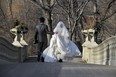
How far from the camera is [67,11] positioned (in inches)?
1566

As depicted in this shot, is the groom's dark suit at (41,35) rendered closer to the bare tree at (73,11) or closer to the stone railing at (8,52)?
the stone railing at (8,52)

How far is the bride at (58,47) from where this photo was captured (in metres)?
24.2

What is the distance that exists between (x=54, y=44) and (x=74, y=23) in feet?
44.2

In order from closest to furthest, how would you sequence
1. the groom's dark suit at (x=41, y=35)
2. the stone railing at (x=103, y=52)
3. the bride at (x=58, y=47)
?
1. the stone railing at (x=103, y=52)
2. the groom's dark suit at (x=41, y=35)
3. the bride at (x=58, y=47)

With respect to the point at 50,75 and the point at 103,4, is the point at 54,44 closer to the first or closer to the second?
the point at 50,75

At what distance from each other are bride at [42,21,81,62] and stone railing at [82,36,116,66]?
1.14 m

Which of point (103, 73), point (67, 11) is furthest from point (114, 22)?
point (103, 73)

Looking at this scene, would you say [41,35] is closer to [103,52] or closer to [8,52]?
[8,52]

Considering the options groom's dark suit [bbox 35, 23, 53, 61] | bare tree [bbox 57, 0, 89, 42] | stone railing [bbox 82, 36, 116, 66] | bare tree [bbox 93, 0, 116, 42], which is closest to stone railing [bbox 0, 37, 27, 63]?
groom's dark suit [bbox 35, 23, 53, 61]

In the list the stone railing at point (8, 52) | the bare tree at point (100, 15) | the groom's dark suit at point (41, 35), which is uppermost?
the bare tree at point (100, 15)

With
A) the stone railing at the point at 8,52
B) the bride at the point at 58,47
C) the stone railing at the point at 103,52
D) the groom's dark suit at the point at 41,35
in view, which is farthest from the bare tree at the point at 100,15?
the groom's dark suit at the point at 41,35

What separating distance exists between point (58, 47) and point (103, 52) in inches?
169

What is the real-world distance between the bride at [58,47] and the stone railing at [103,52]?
1144mm

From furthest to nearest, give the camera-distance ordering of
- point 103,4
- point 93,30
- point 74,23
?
point 103,4
point 74,23
point 93,30
